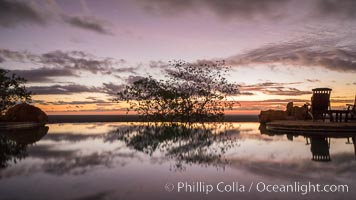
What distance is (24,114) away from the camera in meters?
30.4

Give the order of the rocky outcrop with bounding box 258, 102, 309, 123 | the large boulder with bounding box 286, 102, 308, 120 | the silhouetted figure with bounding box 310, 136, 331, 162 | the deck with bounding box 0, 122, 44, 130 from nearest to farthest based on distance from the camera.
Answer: the silhouetted figure with bounding box 310, 136, 331, 162 < the deck with bounding box 0, 122, 44, 130 < the large boulder with bounding box 286, 102, 308, 120 < the rocky outcrop with bounding box 258, 102, 309, 123

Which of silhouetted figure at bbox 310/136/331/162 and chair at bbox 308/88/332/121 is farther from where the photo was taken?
chair at bbox 308/88/332/121

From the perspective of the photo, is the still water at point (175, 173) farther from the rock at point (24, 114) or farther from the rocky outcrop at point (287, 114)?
the rock at point (24, 114)

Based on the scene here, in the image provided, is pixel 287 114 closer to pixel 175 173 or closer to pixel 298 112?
pixel 298 112

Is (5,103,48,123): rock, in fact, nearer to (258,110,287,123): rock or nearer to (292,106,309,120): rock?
(258,110,287,123): rock

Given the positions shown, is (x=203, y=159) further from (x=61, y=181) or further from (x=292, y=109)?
(x=292, y=109)

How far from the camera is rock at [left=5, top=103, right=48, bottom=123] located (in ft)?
97.2

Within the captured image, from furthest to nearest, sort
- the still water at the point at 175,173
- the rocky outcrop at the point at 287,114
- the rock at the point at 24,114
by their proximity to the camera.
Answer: the rock at the point at 24,114 → the rocky outcrop at the point at 287,114 → the still water at the point at 175,173

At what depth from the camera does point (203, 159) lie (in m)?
9.23

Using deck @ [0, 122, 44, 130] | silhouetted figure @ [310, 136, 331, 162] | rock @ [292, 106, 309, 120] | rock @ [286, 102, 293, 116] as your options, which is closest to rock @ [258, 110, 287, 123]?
rock @ [286, 102, 293, 116]

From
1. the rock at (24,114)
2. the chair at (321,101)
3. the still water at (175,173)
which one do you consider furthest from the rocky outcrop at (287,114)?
the rock at (24,114)

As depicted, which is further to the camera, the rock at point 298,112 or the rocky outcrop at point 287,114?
the rocky outcrop at point 287,114

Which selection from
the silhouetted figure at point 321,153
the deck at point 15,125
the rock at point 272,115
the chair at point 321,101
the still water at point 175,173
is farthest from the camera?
the rock at point 272,115

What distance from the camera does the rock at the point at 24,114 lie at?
29.6 m
